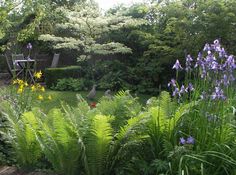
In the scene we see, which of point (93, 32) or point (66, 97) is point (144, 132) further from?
point (93, 32)

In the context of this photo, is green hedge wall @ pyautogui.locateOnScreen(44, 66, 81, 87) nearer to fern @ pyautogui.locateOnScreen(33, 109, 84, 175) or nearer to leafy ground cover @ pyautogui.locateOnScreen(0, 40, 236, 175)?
leafy ground cover @ pyautogui.locateOnScreen(0, 40, 236, 175)

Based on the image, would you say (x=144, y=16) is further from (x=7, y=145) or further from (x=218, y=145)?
(x=218, y=145)

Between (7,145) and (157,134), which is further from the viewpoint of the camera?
(7,145)

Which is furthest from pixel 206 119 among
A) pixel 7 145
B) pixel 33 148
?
pixel 7 145

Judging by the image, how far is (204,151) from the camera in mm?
2967

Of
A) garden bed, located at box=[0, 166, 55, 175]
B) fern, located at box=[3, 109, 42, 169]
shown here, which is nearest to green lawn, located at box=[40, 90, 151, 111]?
garden bed, located at box=[0, 166, 55, 175]

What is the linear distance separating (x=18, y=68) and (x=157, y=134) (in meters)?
10.3

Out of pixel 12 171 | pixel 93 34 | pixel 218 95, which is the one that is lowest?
pixel 12 171

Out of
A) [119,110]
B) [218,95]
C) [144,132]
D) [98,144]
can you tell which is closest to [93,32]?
[119,110]

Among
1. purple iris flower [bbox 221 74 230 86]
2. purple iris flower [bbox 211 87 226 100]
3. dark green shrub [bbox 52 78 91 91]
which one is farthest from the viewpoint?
dark green shrub [bbox 52 78 91 91]

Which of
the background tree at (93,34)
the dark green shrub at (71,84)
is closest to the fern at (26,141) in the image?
the dark green shrub at (71,84)

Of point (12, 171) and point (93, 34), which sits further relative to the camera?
point (93, 34)

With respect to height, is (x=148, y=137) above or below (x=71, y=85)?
above

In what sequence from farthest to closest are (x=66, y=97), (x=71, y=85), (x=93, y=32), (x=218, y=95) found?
(x=93, y=32), (x=71, y=85), (x=66, y=97), (x=218, y=95)
